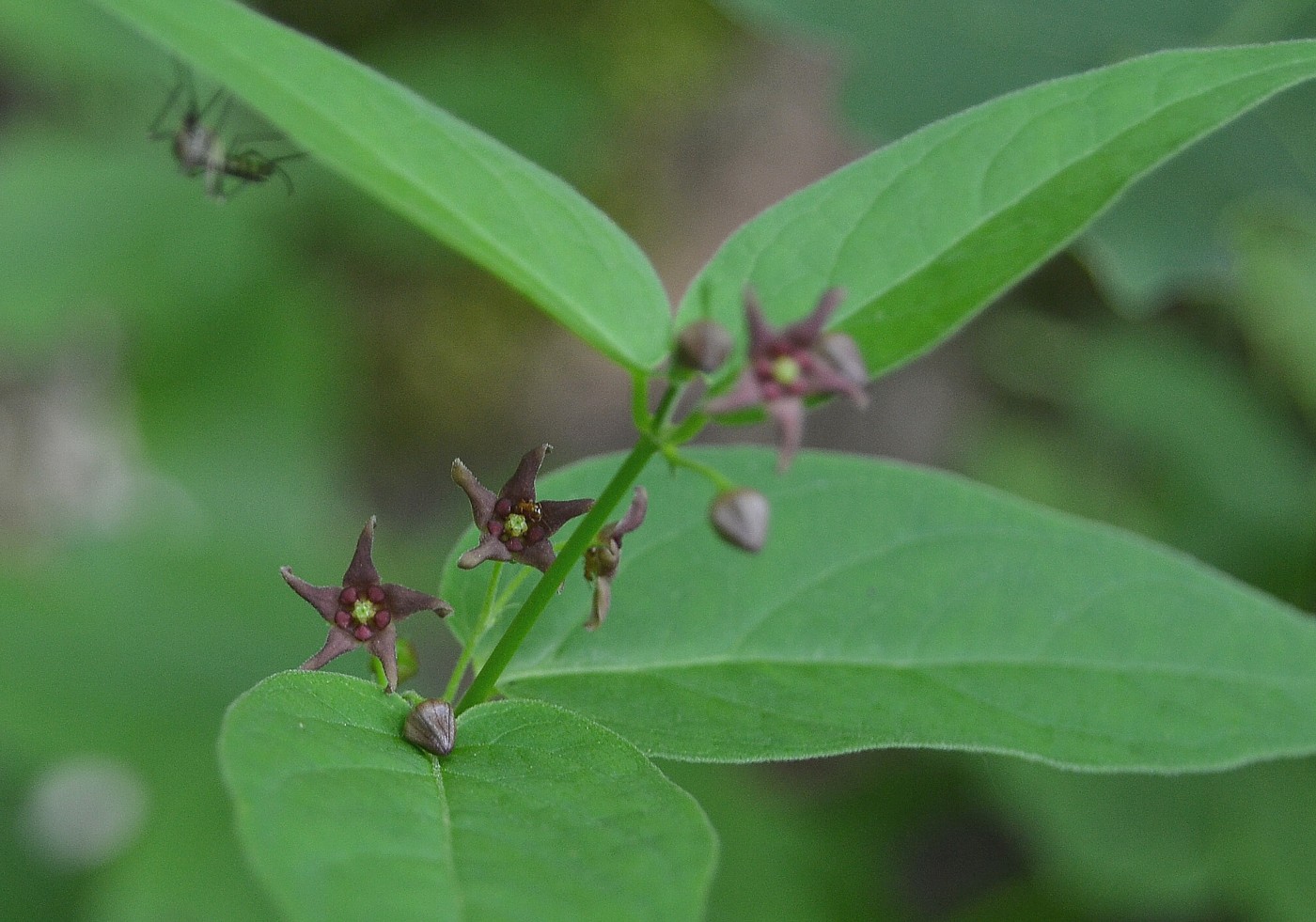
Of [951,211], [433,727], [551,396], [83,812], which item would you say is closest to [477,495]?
[433,727]

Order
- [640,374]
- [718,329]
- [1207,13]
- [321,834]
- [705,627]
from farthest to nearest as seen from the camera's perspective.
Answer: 1. [1207,13]
2. [705,627]
3. [640,374]
4. [718,329]
5. [321,834]

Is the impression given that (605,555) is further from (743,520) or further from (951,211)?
(951,211)

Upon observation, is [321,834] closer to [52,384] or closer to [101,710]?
[101,710]

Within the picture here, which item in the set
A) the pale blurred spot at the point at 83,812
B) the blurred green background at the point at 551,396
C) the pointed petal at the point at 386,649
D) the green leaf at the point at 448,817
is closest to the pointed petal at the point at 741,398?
the green leaf at the point at 448,817

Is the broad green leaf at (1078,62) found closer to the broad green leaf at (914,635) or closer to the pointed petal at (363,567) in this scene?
the broad green leaf at (914,635)

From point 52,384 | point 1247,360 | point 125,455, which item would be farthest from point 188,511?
point 1247,360

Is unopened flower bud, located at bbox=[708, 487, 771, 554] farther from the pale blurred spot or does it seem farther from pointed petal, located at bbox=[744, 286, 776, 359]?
the pale blurred spot
